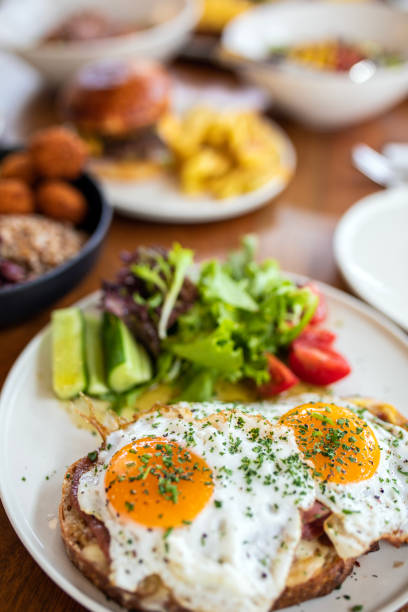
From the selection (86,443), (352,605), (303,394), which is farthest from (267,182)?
(352,605)

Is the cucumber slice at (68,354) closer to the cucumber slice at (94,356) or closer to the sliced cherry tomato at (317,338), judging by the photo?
the cucumber slice at (94,356)

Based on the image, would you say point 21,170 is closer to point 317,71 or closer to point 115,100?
point 115,100

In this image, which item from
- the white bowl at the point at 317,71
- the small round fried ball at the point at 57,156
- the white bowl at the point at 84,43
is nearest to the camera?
the small round fried ball at the point at 57,156

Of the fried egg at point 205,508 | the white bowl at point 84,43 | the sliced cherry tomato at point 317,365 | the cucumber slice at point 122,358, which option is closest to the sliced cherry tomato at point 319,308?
the sliced cherry tomato at point 317,365

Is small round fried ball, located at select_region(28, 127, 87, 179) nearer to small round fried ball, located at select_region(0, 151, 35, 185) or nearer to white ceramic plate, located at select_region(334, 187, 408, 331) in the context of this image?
small round fried ball, located at select_region(0, 151, 35, 185)

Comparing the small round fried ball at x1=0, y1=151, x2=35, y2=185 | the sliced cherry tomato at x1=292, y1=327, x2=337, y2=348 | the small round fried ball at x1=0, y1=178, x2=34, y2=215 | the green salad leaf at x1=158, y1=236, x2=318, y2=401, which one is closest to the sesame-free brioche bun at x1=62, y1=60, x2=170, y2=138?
the small round fried ball at x1=0, y1=151, x2=35, y2=185

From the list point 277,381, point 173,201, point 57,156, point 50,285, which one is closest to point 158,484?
point 277,381

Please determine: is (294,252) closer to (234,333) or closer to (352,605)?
(234,333)
